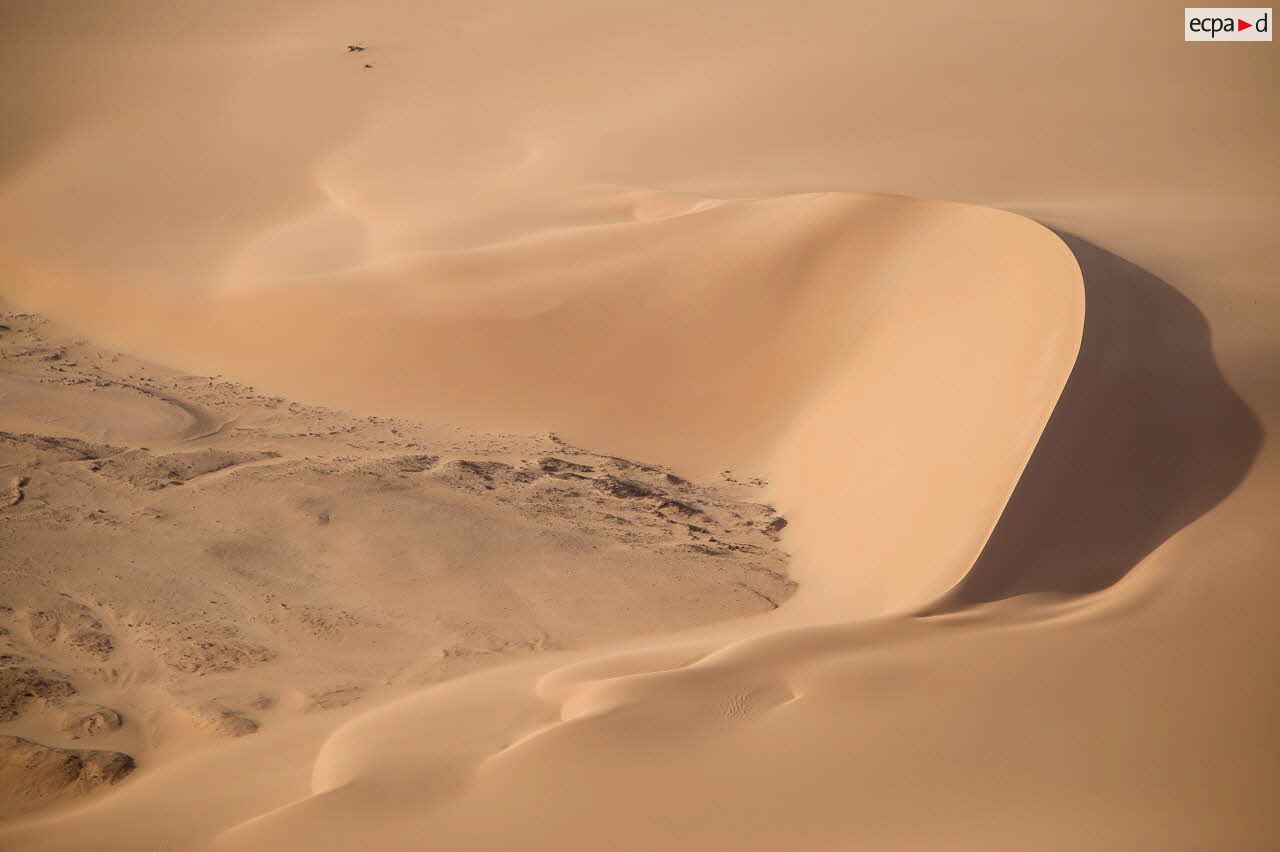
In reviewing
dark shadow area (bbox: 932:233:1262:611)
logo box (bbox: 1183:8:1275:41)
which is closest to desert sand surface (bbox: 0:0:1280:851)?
dark shadow area (bbox: 932:233:1262:611)

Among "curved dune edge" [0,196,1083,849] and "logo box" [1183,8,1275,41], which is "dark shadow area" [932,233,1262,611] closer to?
"curved dune edge" [0,196,1083,849]

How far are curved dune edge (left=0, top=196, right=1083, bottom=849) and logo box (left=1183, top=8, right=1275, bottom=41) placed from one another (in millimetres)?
8115

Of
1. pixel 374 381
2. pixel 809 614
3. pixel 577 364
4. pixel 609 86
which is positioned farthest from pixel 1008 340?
pixel 609 86

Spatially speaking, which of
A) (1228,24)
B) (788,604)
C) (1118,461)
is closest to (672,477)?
(788,604)

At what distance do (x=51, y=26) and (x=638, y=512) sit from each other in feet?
51.0

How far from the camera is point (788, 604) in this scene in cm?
557

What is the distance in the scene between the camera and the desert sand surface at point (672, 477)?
3.36 metres

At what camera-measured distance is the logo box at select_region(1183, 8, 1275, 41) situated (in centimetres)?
1327

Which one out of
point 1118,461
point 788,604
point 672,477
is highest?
point 1118,461

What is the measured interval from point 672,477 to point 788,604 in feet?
5.58

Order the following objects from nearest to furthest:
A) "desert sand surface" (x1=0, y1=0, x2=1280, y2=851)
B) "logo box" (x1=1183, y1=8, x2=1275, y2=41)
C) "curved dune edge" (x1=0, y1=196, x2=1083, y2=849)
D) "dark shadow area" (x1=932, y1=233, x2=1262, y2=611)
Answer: "curved dune edge" (x1=0, y1=196, x2=1083, y2=849), "desert sand surface" (x1=0, y1=0, x2=1280, y2=851), "dark shadow area" (x1=932, y1=233, x2=1262, y2=611), "logo box" (x1=1183, y1=8, x2=1275, y2=41)

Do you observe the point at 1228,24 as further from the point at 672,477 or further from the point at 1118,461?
the point at 1118,461

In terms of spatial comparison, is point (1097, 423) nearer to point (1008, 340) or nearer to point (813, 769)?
point (1008, 340)

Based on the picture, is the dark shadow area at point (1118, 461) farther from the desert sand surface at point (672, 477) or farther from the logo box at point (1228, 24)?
the logo box at point (1228, 24)
